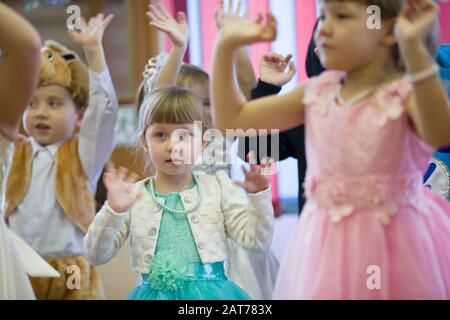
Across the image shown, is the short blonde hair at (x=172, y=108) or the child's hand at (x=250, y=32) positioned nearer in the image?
the child's hand at (x=250, y=32)

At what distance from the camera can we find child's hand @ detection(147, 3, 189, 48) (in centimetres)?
133

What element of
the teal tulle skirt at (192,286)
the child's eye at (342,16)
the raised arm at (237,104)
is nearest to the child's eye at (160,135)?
the teal tulle skirt at (192,286)

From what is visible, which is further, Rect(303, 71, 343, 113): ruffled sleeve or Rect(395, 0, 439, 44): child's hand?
Rect(303, 71, 343, 113): ruffled sleeve

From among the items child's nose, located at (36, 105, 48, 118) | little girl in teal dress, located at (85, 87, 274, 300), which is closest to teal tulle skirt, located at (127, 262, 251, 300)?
little girl in teal dress, located at (85, 87, 274, 300)

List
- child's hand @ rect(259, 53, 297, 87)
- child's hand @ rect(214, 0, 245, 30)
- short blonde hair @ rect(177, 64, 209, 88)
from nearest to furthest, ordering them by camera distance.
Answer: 1. child's hand @ rect(214, 0, 245, 30)
2. child's hand @ rect(259, 53, 297, 87)
3. short blonde hair @ rect(177, 64, 209, 88)

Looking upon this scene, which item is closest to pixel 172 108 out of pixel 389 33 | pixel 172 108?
pixel 172 108

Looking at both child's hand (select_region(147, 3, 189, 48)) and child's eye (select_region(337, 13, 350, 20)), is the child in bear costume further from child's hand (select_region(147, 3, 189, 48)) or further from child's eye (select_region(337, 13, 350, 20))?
child's eye (select_region(337, 13, 350, 20))

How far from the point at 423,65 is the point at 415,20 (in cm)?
5

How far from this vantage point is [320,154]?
900mm

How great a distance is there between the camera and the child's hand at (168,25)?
1.33 metres

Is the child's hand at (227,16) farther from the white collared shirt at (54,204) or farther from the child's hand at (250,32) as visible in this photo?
the white collared shirt at (54,204)

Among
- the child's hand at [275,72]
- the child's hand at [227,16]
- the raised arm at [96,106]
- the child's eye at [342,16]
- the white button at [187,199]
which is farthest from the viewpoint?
the raised arm at [96,106]

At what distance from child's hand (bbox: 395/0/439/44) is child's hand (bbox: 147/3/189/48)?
0.59m
